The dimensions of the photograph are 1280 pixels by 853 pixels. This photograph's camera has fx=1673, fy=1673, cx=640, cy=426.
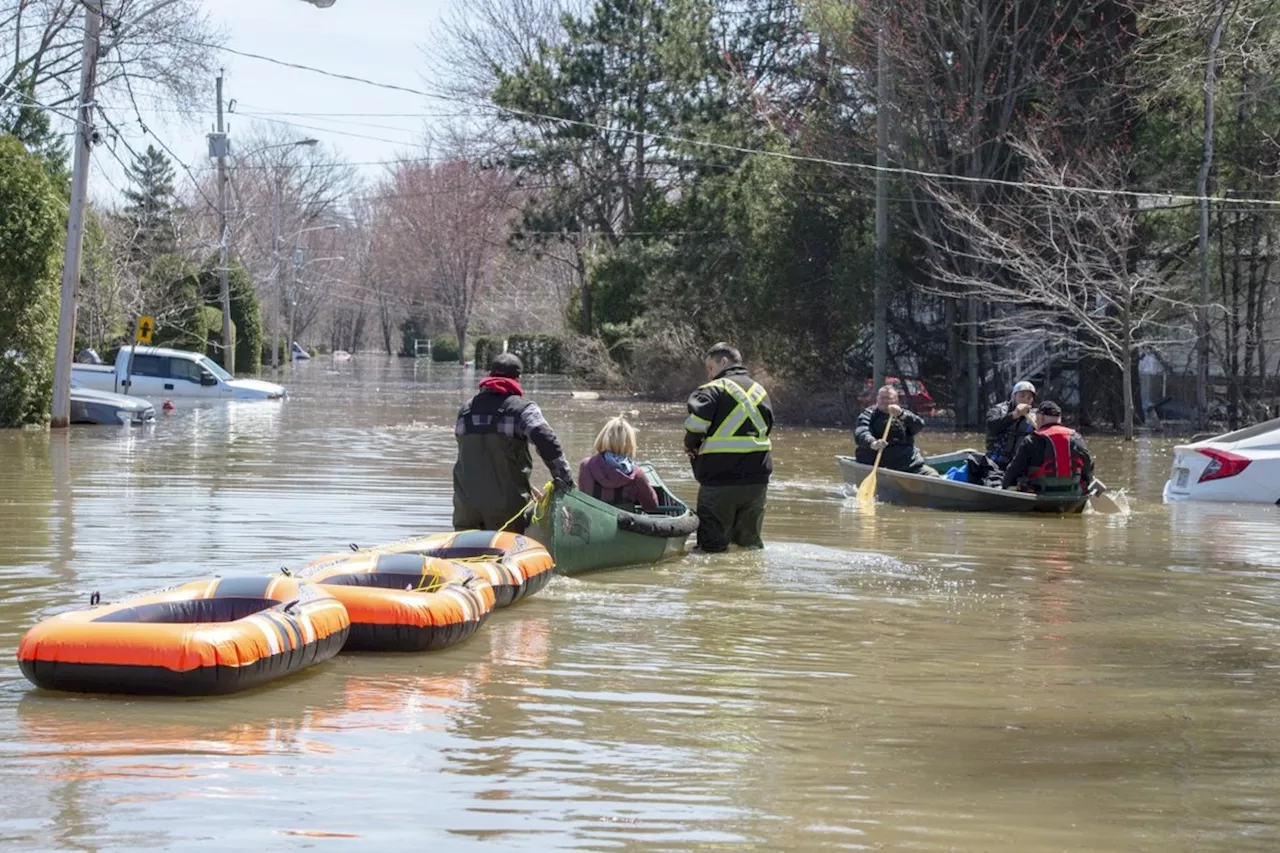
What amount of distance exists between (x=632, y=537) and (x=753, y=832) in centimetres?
686

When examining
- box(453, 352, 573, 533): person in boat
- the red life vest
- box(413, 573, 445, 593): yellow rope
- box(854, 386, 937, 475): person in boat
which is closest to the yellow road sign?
box(854, 386, 937, 475): person in boat

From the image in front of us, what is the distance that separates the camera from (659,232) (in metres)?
49.9

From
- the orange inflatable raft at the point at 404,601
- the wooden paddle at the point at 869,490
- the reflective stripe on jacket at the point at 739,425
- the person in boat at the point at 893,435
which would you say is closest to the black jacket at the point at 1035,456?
the person in boat at the point at 893,435

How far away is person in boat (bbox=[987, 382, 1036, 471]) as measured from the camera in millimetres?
18359

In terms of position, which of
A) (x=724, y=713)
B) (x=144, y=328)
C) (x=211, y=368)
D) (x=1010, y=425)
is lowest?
(x=724, y=713)

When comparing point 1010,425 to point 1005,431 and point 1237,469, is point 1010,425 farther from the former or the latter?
point 1237,469

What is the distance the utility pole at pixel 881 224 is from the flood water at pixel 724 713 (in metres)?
20.4

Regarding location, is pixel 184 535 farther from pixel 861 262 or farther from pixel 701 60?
pixel 701 60

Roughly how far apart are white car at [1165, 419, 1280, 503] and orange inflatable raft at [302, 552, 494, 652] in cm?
1135

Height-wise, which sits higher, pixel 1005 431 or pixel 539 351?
pixel 539 351

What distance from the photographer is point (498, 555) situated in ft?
36.3

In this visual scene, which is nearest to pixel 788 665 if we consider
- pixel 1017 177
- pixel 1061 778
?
pixel 1061 778

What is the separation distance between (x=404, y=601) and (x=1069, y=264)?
2485cm

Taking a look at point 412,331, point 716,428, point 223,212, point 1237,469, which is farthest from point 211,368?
point 412,331
